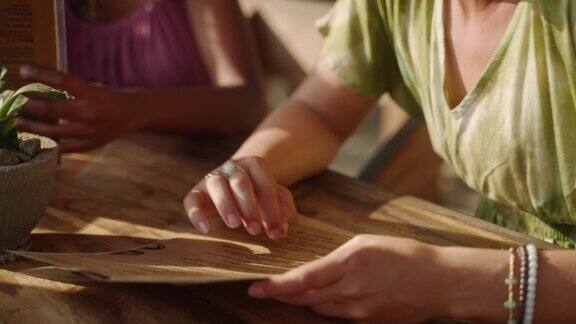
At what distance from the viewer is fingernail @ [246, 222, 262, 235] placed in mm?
1122

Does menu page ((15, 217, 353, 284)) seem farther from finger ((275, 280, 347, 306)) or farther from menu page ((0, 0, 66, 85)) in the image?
menu page ((0, 0, 66, 85))

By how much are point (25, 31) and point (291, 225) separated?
0.53 metres

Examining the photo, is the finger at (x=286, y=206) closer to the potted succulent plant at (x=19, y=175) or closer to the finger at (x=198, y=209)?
the finger at (x=198, y=209)

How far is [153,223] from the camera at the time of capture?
1.23m

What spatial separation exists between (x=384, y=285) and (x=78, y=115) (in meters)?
0.73

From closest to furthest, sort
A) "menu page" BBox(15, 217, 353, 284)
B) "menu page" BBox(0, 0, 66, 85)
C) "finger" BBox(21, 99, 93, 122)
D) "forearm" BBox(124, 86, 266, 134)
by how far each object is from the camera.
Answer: "menu page" BBox(15, 217, 353, 284) → "menu page" BBox(0, 0, 66, 85) → "finger" BBox(21, 99, 93, 122) → "forearm" BBox(124, 86, 266, 134)

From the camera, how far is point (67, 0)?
1.35 meters

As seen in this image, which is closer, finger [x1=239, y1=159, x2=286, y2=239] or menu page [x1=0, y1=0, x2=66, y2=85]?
finger [x1=239, y1=159, x2=286, y2=239]

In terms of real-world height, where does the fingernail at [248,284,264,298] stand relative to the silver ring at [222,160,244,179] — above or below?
below

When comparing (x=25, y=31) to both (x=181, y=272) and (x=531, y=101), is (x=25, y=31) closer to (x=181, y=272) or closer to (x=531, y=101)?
(x=181, y=272)

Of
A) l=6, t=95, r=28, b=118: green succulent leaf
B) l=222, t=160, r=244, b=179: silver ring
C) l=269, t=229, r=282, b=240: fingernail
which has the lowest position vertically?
l=269, t=229, r=282, b=240: fingernail

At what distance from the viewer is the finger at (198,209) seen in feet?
3.68

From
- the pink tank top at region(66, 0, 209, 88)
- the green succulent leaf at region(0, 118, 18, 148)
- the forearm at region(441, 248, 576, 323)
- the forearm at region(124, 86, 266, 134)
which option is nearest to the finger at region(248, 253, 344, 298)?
the forearm at region(441, 248, 576, 323)

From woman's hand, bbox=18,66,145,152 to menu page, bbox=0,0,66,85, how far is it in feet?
0.07
